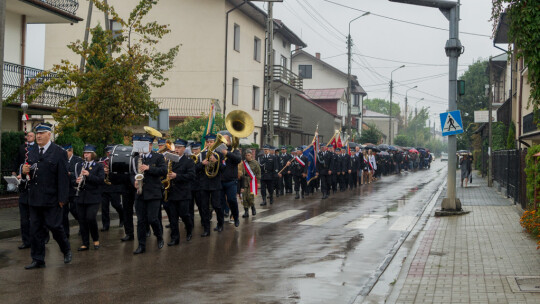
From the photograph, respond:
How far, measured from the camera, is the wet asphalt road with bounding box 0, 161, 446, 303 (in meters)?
7.15

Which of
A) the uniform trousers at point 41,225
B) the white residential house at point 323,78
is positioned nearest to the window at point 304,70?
the white residential house at point 323,78

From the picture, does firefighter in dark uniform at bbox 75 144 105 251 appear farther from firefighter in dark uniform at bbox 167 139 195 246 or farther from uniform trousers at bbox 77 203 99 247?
firefighter in dark uniform at bbox 167 139 195 246

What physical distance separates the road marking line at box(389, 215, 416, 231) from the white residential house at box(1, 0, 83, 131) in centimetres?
1226

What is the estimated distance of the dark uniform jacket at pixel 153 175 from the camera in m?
10.2

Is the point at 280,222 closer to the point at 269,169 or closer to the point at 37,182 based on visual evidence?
the point at 269,169

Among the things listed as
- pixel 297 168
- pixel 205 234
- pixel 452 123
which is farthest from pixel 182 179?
pixel 297 168

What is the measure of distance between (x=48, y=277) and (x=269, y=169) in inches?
450

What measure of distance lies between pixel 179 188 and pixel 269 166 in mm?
8112

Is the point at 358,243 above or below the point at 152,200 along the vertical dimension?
below

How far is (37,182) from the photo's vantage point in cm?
873

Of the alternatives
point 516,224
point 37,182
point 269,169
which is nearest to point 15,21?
point 269,169

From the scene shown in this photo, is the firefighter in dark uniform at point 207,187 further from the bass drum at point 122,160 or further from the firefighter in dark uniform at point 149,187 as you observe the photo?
the bass drum at point 122,160

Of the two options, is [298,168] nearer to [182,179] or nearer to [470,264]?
[182,179]

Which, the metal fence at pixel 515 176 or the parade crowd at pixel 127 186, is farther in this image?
the metal fence at pixel 515 176
